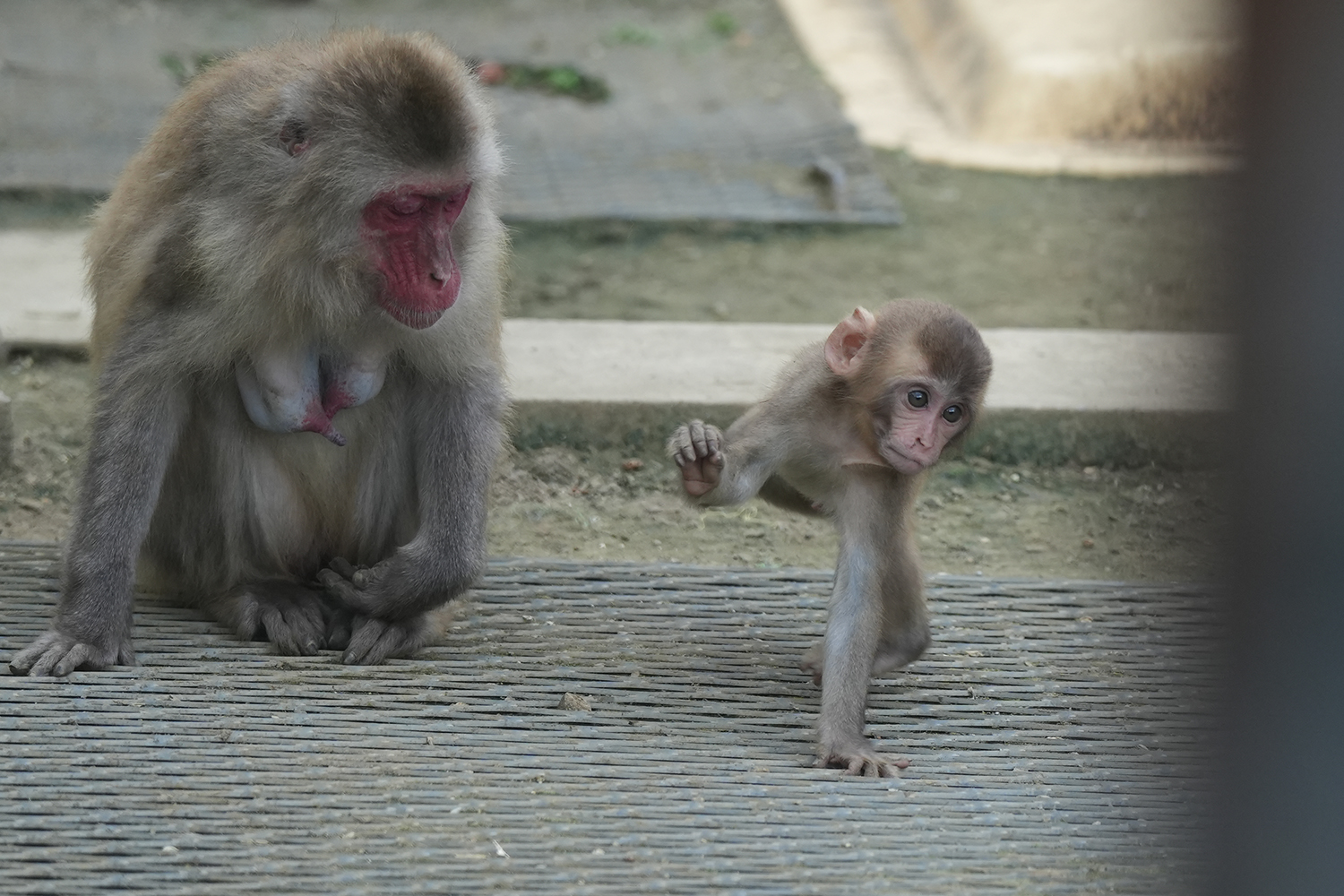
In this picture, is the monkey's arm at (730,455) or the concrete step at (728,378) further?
the concrete step at (728,378)

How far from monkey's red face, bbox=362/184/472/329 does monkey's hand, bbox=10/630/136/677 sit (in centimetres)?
116

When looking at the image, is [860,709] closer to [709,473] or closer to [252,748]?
[709,473]

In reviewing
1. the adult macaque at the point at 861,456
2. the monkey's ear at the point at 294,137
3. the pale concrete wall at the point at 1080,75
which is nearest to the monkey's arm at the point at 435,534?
the adult macaque at the point at 861,456

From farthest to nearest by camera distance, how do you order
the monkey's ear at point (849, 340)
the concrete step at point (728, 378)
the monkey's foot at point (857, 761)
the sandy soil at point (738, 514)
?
the concrete step at point (728, 378), the sandy soil at point (738, 514), the monkey's ear at point (849, 340), the monkey's foot at point (857, 761)

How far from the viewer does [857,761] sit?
3.83 m

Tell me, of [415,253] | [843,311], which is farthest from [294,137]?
[843,311]

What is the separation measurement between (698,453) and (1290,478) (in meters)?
2.89

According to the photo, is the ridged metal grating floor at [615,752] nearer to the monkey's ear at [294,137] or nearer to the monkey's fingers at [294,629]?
the monkey's fingers at [294,629]

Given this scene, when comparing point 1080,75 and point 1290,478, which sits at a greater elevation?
point 1080,75

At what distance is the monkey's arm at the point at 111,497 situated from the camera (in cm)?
411

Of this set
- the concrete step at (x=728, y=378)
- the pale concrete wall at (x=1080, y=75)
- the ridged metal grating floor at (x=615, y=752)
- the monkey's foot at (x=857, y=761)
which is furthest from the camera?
the pale concrete wall at (x=1080, y=75)

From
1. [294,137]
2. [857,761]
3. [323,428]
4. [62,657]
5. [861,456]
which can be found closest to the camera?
[857,761]

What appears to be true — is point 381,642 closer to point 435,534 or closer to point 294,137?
point 435,534

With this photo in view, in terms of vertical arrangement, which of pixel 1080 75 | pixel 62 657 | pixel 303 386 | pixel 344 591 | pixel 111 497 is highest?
pixel 1080 75
